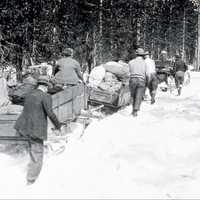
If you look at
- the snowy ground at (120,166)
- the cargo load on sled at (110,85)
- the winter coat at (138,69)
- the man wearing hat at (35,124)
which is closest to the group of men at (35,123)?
the man wearing hat at (35,124)

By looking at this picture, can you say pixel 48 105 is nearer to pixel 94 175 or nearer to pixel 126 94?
pixel 94 175

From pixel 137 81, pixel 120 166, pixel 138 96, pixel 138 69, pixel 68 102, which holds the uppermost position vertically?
pixel 138 69

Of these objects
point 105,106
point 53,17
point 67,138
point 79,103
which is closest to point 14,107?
point 67,138

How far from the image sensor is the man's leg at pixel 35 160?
27.5ft

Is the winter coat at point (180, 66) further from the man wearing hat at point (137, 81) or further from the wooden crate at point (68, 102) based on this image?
the wooden crate at point (68, 102)

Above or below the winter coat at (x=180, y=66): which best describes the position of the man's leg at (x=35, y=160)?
below

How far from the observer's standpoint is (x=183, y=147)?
10891 millimetres

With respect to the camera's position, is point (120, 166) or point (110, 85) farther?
point (110, 85)

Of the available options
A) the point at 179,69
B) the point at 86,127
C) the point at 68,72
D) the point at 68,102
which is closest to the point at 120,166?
the point at 68,102

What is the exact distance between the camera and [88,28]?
33.7 m

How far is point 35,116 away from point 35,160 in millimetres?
674

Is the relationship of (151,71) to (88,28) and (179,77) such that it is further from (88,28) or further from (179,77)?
(88,28)

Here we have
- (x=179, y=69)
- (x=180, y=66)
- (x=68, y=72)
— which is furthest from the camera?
(x=179, y=69)

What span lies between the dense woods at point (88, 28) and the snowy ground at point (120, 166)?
5416 millimetres
